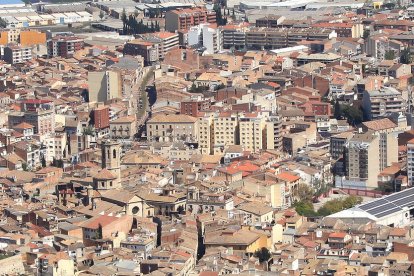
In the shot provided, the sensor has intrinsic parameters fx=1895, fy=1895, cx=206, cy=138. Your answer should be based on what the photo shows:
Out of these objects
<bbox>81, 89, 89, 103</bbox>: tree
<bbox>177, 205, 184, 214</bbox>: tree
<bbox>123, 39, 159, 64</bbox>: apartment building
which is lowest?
<bbox>177, 205, 184, 214</bbox>: tree

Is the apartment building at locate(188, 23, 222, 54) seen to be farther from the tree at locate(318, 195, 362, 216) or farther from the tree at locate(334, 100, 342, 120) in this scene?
the tree at locate(318, 195, 362, 216)

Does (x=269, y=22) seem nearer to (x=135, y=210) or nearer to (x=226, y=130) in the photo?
(x=226, y=130)

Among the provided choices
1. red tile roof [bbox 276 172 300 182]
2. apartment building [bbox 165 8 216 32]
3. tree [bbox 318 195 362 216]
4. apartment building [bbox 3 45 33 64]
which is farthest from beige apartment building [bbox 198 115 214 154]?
apartment building [bbox 165 8 216 32]

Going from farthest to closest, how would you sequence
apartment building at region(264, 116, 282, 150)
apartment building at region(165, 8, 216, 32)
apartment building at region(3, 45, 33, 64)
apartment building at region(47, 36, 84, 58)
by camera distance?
apartment building at region(165, 8, 216, 32), apartment building at region(47, 36, 84, 58), apartment building at region(3, 45, 33, 64), apartment building at region(264, 116, 282, 150)

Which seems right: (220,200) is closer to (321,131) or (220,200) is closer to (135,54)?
(321,131)

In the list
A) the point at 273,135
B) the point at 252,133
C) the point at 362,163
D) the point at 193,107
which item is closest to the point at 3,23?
the point at 193,107

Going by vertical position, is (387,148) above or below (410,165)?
above

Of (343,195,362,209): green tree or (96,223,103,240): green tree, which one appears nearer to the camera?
(96,223,103,240): green tree

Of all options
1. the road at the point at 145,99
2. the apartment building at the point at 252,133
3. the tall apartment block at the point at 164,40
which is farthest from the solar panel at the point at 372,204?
the tall apartment block at the point at 164,40

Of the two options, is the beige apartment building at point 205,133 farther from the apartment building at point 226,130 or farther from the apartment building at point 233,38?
the apartment building at point 233,38
